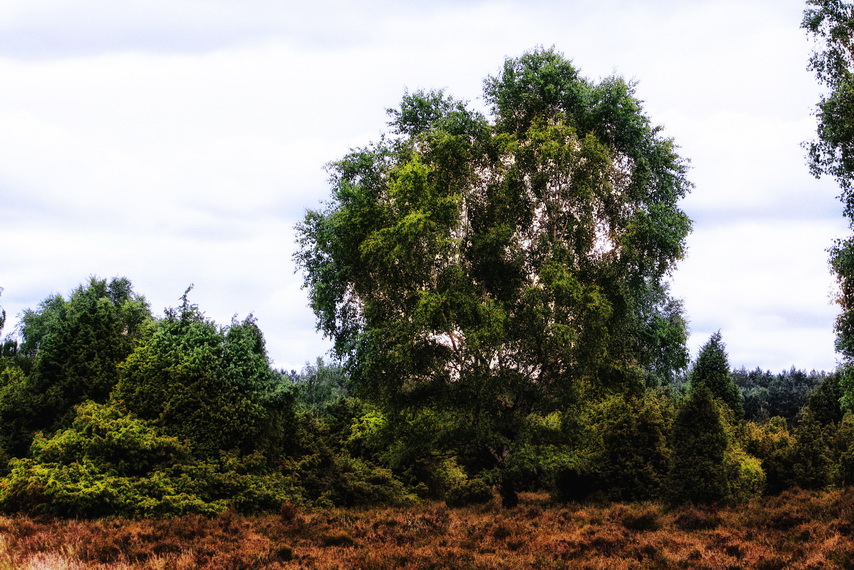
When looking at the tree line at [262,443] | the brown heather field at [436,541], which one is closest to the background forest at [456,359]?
the tree line at [262,443]

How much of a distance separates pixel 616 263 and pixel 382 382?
331 inches

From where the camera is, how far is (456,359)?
2141cm

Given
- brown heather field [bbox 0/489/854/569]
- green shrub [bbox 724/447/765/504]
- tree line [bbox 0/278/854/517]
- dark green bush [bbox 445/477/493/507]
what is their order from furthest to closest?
1. dark green bush [bbox 445/477/493/507]
2. green shrub [bbox 724/447/765/504]
3. tree line [bbox 0/278/854/517]
4. brown heather field [bbox 0/489/854/569]

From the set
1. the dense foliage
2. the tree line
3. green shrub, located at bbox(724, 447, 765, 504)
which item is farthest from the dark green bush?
green shrub, located at bbox(724, 447, 765, 504)

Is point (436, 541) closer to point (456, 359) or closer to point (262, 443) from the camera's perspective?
point (262, 443)

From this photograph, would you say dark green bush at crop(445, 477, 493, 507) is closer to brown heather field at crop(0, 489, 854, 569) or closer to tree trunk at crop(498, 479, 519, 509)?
tree trunk at crop(498, 479, 519, 509)

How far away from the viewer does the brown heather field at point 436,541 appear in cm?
1130

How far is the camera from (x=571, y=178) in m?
22.0

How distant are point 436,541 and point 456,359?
888 centimetres

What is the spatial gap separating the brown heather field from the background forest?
2442mm

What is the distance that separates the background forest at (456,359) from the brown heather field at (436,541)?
2.44m

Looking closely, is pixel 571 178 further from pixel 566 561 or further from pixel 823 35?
pixel 566 561

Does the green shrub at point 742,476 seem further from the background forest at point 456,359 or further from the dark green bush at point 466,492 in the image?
the dark green bush at point 466,492

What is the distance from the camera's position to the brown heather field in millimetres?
11297
